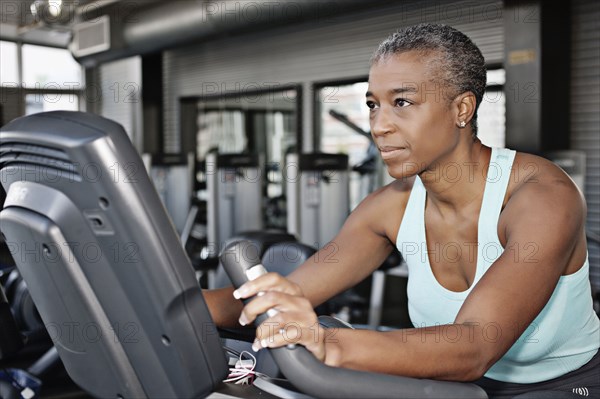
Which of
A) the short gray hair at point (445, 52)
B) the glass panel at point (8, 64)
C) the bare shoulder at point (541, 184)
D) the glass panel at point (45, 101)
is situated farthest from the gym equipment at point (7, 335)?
the glass panel at point (8, 64)

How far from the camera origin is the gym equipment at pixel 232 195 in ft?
18.7

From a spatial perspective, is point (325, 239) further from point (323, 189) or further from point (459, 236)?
point (459, 236)

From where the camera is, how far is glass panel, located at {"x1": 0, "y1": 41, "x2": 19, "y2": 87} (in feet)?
29.2

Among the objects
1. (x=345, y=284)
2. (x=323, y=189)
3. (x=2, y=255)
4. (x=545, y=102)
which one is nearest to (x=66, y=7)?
(x=2, y=255)

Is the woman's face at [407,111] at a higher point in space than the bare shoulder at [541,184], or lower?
higher

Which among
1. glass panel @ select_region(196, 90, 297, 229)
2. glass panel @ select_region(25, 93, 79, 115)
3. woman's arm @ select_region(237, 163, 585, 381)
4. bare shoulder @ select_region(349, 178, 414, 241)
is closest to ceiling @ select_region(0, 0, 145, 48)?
glass panel @ select_region(25, 93, 79, 115)

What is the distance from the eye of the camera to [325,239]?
4910 millimetres

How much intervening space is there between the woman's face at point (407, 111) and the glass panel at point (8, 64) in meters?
8.97

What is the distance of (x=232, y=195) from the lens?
19.1ft

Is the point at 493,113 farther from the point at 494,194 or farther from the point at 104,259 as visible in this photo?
the point at 104,259

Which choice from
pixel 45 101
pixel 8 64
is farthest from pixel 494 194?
pixel 8 64

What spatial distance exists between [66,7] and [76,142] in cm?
705

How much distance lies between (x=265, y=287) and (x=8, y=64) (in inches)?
368

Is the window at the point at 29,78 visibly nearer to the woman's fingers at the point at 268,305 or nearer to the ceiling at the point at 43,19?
the ceiling at the point at 43,19
